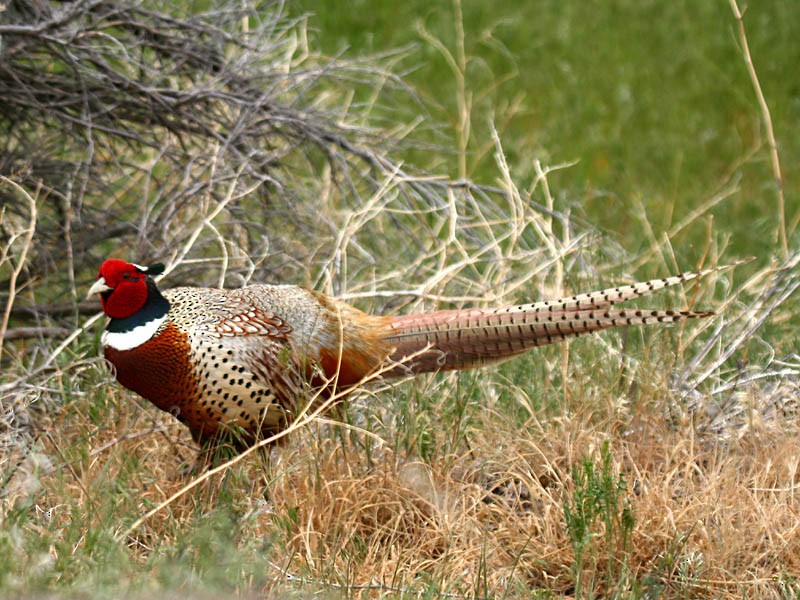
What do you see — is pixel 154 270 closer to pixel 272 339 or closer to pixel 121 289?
pixel 121 289

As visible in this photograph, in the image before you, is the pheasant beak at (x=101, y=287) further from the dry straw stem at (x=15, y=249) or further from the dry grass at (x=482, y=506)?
the dry grass at (x=482, y=506)

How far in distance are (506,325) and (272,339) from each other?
0.70m

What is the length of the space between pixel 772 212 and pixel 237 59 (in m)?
4.06

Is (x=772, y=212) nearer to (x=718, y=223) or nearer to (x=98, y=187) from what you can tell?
(x=718, y=223)

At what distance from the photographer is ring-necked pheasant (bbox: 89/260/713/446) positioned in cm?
343

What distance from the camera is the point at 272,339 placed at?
11.8 feet

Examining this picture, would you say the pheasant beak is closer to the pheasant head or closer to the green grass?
the pheasant head

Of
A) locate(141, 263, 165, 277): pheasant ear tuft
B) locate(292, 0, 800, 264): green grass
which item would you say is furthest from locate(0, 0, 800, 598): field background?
locate(292, 0, 800, 264): green grass

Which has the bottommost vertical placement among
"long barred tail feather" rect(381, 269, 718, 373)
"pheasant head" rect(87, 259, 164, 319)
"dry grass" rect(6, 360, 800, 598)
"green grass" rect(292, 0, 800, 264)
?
"green grass" rect(292, 0, 800, 264)

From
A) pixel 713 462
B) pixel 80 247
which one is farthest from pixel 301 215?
pixel 713 462

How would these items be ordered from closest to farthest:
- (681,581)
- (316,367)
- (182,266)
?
(681,581)
(316,367)
(182,266)

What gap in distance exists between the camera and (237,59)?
4910 mm

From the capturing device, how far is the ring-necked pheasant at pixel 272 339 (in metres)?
3.43

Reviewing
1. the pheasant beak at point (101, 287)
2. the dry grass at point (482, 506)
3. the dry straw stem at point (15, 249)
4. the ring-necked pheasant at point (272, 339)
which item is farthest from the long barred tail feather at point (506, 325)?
the dry straw stem at point (15, 249)
